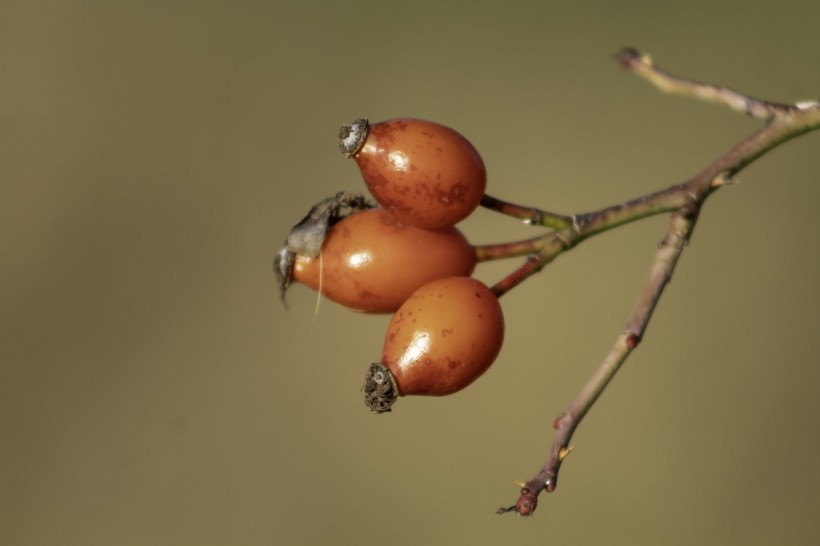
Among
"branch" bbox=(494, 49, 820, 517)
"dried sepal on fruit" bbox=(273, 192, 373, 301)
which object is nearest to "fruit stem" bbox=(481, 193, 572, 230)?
"branch" bbox=(494, 49, 820, 517)

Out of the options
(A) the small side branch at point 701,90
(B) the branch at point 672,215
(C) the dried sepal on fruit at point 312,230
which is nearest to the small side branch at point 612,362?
(B) the branch at point 672,215

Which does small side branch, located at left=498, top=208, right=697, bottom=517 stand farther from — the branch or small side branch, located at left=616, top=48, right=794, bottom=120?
small side branch, located at left=616, top=48, right=794, bottom=120

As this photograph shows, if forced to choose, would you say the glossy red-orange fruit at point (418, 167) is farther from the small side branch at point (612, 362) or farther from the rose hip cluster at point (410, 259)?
the small side branch at point (612, 362)

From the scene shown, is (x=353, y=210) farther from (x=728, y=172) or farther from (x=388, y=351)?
(x=728, y=172)

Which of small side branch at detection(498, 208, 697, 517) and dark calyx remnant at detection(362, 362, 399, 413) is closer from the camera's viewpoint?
small side branch at detection(498, 208, 697, 517)

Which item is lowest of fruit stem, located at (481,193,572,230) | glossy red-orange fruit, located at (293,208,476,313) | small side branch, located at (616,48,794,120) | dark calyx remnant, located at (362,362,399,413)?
dark calyx remnant, located at (362,362,399,413)

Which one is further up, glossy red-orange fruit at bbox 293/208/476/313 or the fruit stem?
the fruit stem

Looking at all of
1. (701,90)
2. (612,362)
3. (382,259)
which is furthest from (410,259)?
(701,90)

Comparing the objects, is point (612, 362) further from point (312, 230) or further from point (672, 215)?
point (312, 230)
